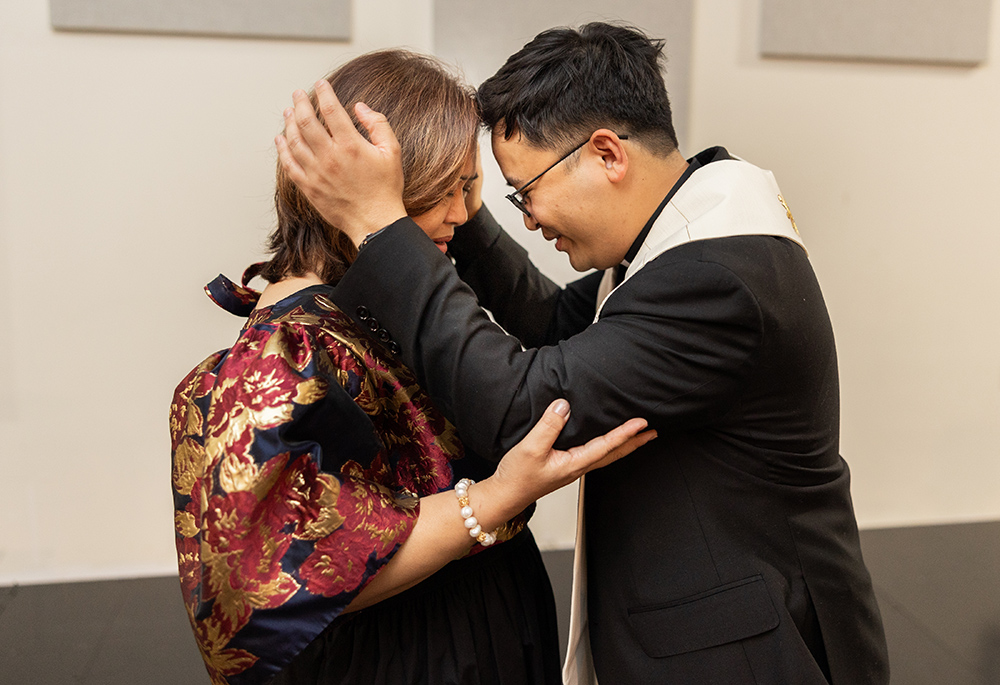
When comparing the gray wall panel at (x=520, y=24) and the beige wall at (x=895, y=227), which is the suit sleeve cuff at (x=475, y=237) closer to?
the gray wall panel at (x=520, y=24)

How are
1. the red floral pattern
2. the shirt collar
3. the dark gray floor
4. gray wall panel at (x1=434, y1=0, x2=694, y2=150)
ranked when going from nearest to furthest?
the red floral pattern → the shirt collar → the dark gray floor → gray wall panel at (x1=434, y1=0, x2=694, y2=150)

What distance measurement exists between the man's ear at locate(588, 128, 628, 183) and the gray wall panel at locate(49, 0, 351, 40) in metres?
1.66

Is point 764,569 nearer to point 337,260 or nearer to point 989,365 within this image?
point 337,260

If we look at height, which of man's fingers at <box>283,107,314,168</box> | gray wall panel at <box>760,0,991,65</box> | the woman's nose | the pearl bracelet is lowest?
the pearl bracelet

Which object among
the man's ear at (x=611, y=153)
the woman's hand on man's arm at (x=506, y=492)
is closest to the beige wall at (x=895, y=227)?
the man's ear at (x=611, y=153)

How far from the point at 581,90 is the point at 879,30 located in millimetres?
2208

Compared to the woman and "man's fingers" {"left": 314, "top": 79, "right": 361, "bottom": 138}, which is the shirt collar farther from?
"man's fingers" {"left": 314, "top": 79, "right": 361, "bottom": 138}

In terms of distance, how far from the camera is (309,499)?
3.21 ft

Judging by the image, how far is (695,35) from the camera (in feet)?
9.16

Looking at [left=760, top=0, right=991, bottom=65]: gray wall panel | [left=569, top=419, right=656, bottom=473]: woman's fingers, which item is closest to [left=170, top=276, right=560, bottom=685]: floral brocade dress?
[left=569, top=419, right=656, bottom=473]: woman's fingers

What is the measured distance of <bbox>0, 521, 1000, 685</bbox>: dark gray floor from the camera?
226cm

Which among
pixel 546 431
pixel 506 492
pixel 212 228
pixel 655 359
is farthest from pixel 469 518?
pixel 212 228

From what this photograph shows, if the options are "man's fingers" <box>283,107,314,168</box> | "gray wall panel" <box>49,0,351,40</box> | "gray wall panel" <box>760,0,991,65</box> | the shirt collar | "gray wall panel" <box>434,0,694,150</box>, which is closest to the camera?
"man's fingers" <box>283,107,314,168</box>

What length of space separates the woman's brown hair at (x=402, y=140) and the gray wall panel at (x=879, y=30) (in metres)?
2.02
